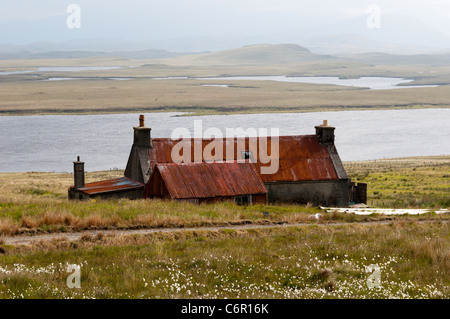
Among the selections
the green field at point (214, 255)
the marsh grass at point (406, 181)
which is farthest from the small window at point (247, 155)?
the green field at point (214, 255)

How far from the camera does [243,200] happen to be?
27422 mm

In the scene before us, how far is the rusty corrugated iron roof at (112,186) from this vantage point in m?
29.4

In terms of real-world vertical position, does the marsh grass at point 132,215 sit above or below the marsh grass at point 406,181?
above

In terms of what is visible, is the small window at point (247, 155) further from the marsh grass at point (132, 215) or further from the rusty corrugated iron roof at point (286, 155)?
the marsh grass at point (132, 215)

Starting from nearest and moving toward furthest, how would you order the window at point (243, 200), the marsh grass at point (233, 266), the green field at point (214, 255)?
the marsh grass at point (233, 266) → the green field at point (214, 255) → the window at point (243, 200)

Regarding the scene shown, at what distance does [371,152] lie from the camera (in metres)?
87.3

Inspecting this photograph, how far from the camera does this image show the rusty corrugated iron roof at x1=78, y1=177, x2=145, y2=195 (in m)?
29.4

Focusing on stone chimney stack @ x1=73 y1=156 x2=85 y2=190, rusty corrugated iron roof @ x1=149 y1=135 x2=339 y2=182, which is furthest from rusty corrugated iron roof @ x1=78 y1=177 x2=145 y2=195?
rusty corrugated iron roof @ x1=149 y1=135 x2=339 y2=182

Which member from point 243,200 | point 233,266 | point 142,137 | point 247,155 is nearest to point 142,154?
point 142,137

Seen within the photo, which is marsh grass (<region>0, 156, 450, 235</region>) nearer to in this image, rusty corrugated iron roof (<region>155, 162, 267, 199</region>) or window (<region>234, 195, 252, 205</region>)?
rusty corrugated iron roof (<region>155, 162, 267, 199</region>)

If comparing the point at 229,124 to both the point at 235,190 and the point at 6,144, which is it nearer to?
the point at 6,144

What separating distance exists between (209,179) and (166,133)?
71535mm

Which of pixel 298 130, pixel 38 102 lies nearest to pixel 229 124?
pixel 298 130

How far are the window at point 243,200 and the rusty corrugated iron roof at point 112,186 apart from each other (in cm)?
482
